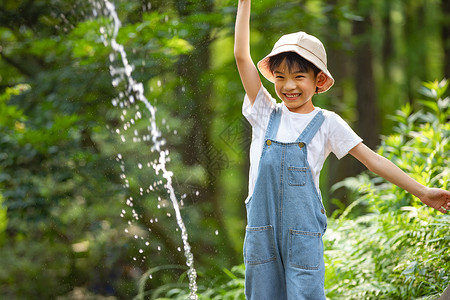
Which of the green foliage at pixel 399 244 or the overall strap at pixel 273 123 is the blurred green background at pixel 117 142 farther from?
the overall strap at pixel 273 123

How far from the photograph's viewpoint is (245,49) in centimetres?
197

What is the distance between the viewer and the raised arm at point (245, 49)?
1940mm

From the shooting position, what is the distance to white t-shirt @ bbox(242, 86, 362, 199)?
77.0 inches

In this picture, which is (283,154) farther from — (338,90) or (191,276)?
(338,90)

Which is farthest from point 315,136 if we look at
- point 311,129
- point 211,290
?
point 211,290

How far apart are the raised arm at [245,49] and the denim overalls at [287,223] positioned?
169 millimetres

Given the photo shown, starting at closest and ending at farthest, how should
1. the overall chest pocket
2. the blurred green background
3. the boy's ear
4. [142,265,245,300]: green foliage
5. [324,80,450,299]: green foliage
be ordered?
the overall chest pocket → the boy's ear → [324,80,450,299]: green foliage → [142,265,245,300]: green foliage → the blurred green background

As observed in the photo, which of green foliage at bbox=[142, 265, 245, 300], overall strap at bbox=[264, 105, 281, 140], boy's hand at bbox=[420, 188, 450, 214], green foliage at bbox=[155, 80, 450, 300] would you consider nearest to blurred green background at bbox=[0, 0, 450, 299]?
green foliage at bbox=[142, 265, 245, 300]

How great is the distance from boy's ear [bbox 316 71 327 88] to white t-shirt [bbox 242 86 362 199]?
0.11m

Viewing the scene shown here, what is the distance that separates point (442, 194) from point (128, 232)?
136 inches

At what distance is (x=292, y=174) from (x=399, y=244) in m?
1.25

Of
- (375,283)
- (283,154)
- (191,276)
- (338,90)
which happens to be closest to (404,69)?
(338,90)

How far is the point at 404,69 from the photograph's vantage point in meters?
9.61

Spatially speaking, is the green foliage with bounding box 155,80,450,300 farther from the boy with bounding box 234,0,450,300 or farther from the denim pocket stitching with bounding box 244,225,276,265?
the denim pocket stitching with bounding box 244,225,276,265
